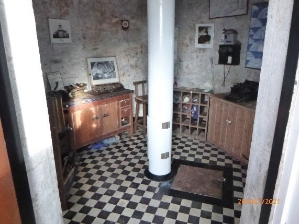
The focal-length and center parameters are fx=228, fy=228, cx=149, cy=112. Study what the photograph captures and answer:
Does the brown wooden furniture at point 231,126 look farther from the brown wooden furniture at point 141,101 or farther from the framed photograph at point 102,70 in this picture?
the framed photograph at point 102,70

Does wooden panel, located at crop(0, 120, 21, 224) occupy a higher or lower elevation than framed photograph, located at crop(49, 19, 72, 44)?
lower

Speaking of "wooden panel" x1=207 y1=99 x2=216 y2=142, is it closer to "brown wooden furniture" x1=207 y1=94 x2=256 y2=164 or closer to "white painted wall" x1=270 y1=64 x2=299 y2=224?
"brown wooden furniture" x1=207 y1=94 x2=256 y2=164

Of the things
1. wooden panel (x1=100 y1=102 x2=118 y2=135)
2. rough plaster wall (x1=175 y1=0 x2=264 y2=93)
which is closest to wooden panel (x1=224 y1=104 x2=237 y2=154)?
rough plaster wall (x1=175 y1=0 x2=264 y2=93)

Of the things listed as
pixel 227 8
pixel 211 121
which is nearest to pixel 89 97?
pixel 211 121

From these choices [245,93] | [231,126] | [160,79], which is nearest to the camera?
[160,79]

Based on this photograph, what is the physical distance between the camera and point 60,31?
4.01m

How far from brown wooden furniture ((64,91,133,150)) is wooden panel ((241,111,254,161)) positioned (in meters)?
2.27

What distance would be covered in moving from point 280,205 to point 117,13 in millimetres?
4677

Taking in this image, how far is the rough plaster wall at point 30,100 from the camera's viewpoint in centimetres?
83

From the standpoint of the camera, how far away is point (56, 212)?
1.18m

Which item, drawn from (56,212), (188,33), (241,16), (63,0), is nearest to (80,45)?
(63,0)

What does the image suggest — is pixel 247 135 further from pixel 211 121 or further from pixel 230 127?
pixel 211 121

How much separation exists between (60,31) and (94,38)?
27.2 inches

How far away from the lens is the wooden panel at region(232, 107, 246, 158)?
3674 millimetres
